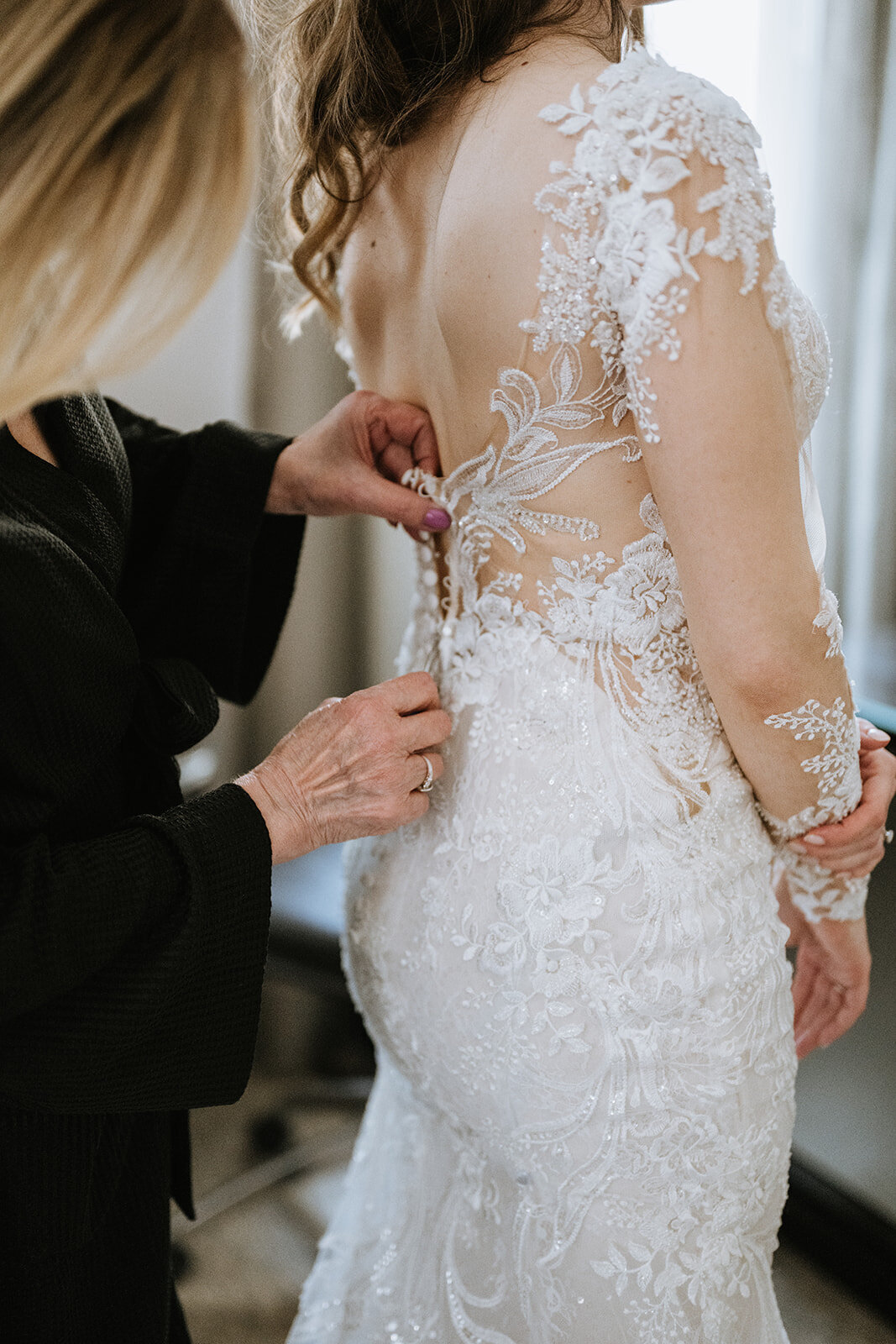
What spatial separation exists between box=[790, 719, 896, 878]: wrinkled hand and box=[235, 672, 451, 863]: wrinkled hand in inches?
14.7

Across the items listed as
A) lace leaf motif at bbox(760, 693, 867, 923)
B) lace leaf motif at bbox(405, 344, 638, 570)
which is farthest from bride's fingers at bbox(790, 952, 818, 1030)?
lace leaf motif at bbox(405, 344, 638, 570)

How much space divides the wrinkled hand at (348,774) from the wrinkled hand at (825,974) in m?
0.45

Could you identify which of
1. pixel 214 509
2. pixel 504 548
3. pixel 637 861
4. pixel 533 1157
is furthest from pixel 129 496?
pixel 533 1157

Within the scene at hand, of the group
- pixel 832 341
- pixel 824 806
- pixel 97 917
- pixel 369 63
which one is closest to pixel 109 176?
pixel 369 63

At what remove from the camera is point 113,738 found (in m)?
0.94

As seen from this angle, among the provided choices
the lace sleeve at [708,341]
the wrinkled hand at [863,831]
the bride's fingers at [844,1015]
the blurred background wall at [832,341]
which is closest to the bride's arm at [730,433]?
the lace sleeve at [708,341]

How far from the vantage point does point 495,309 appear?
86 cm

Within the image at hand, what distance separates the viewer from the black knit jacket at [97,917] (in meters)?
0.83

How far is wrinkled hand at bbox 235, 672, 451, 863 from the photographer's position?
958 mm

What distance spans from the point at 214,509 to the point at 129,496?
18 centimetres

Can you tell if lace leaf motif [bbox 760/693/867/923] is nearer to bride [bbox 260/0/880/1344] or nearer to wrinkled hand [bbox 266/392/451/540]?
bride [bbox 260/0/880/1344]

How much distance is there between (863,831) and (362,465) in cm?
62

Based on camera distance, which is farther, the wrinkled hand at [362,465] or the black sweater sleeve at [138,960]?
the wrinkled hand at [362,465]

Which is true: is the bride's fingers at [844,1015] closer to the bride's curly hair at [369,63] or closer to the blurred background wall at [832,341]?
the bride's curly hair at [369,63]
